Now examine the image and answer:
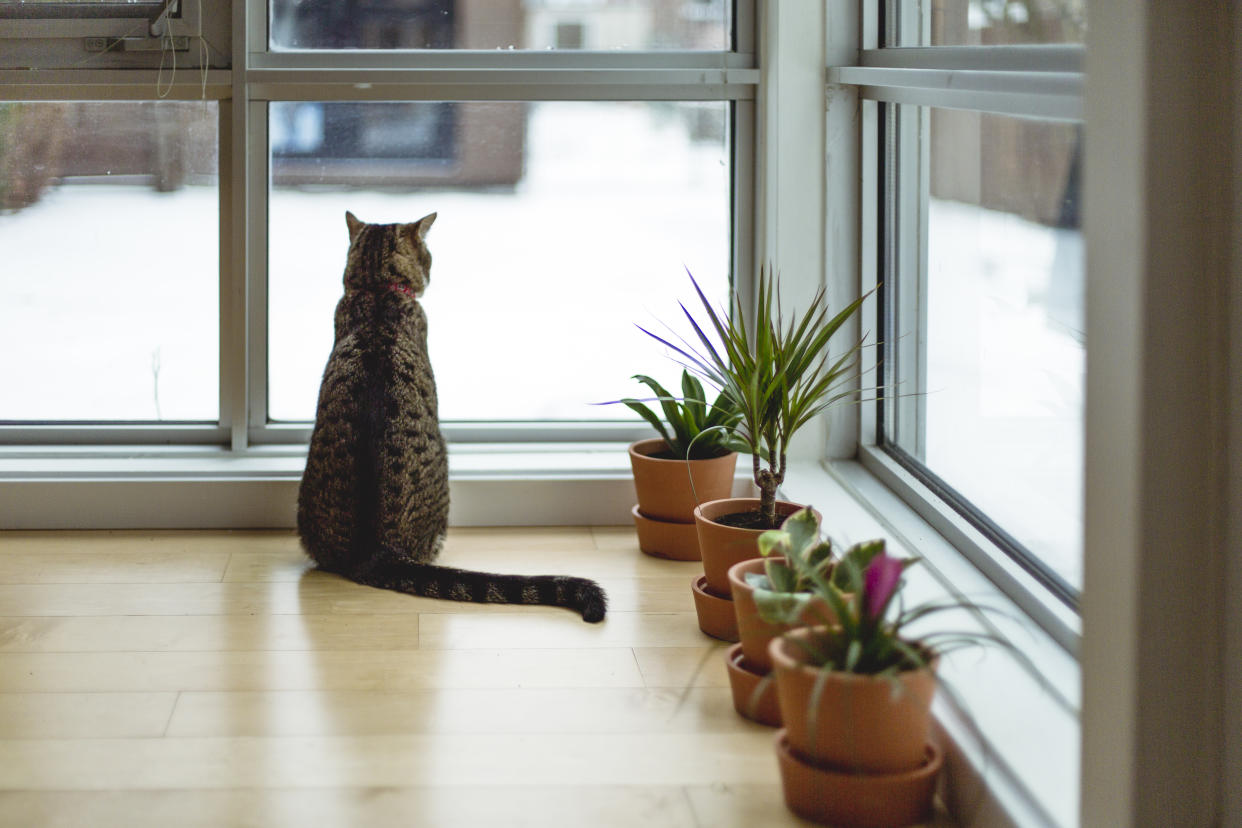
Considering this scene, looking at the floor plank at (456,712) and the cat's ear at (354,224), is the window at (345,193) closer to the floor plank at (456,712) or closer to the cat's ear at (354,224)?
the cat's ear at (354,224)

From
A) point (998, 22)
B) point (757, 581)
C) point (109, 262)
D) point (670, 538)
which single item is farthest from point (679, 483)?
point (109, 262)

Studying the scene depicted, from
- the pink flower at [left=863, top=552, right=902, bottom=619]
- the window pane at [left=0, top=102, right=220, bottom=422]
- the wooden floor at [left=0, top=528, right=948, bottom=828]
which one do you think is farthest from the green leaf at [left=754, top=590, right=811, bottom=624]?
the window pane at [left=0, top=102, right=220, bottom=422]

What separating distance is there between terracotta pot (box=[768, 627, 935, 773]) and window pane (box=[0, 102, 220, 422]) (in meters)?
2.02

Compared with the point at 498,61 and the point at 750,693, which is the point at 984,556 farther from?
the point at 498,61

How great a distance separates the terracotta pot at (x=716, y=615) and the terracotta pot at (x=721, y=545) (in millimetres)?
30

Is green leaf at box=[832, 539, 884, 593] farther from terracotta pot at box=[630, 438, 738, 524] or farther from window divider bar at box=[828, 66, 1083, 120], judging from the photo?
terracotta pot at box=[630, 438, 738, 524]

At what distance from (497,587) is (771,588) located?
2.23 ft

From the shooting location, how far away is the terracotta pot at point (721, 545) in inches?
88.0

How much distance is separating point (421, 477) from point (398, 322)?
343 millimetres

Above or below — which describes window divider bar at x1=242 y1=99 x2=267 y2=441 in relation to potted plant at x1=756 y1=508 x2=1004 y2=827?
above

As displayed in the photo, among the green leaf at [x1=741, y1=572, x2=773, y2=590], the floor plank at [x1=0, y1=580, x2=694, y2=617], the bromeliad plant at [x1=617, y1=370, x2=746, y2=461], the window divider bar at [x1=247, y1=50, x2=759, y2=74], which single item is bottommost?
the floor plank at [x1=0, y1=580, x2=694, y2=617]

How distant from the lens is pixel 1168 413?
1.23m

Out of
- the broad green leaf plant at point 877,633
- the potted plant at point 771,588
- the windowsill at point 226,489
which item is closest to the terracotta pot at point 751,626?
the potted plant at point 771,588

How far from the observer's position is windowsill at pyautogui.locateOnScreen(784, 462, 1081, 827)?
1465 mm
